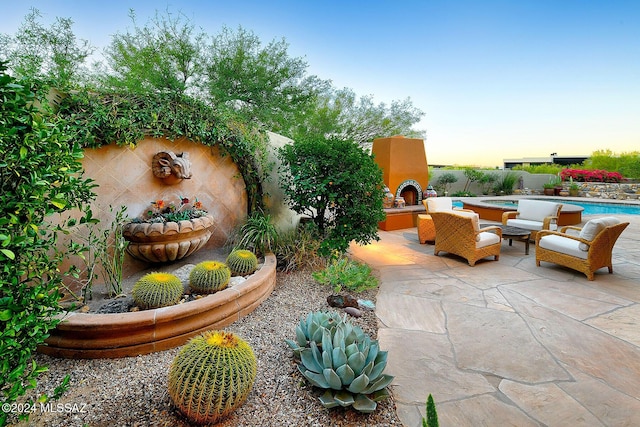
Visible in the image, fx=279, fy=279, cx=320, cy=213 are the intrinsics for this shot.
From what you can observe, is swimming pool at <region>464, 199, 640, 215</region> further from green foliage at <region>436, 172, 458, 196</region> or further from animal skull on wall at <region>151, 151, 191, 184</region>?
animal skull on wall at <region>151, 151, 191, 184</region>

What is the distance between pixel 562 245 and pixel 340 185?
337cm

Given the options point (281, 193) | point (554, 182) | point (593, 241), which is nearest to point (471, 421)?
point (593, 241)

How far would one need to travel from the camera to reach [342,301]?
3.08 m

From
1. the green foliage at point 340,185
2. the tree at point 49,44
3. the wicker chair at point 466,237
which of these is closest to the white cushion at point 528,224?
the wicker chair at point 466,237

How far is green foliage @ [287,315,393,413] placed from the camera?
166 centimetres

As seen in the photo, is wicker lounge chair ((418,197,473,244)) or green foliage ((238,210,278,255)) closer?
green foliage ((238,210,278,255))

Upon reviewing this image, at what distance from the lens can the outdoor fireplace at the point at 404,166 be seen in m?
8.23

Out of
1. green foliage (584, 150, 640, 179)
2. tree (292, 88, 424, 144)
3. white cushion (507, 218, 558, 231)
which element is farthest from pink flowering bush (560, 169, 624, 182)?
white cushion (507, 218, 558, 231)

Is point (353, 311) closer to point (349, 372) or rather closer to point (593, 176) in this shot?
point (349, 372)

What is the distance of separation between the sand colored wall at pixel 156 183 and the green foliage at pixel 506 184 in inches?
569

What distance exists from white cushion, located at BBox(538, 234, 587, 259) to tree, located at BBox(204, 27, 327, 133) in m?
8.57

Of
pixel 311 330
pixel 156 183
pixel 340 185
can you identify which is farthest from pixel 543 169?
pixel 156 183

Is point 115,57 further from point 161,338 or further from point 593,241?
point 593,241

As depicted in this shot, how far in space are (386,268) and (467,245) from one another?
139cm
